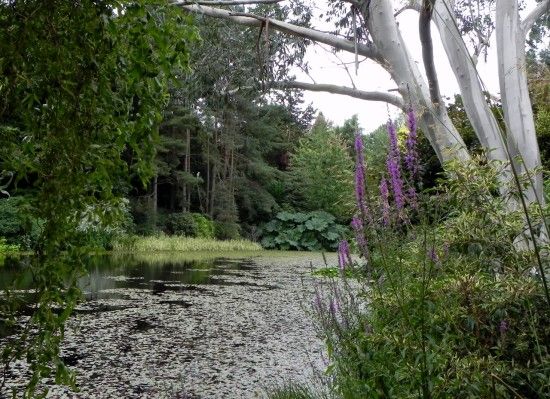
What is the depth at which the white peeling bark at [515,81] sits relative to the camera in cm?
501

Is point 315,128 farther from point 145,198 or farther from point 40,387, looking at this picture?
point 40,387

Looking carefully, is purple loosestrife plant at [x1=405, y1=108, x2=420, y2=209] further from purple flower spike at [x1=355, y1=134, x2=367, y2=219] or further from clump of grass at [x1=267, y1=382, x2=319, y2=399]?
clump of grass at [x1=267, y1=382, x2=319, y2=399]

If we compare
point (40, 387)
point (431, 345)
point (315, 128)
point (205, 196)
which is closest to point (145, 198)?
point (205, 196)

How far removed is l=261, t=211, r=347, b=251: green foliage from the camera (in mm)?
24281

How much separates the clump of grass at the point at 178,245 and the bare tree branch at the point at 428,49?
12.9 m

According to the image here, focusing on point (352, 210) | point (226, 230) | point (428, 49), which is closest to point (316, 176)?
point (226, 230)

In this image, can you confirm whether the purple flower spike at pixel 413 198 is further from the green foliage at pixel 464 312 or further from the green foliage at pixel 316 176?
the green foliage at pixel 316 176

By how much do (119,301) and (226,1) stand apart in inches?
146

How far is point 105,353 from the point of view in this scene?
14.0ft

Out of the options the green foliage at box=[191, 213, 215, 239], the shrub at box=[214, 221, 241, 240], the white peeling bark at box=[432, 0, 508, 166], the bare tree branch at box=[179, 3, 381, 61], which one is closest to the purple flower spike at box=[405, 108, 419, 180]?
the white peeling bark at box=[432, 0, 508, 166]

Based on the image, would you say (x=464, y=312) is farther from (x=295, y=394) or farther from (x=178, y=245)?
(x=178, y=245)

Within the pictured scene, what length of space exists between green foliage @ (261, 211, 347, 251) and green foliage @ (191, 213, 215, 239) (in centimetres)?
373

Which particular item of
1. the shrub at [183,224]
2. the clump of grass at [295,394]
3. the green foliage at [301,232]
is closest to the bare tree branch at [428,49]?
the clump of grass at [295,394]

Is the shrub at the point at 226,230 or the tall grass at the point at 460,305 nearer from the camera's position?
the tall grass at the point at 460,305
